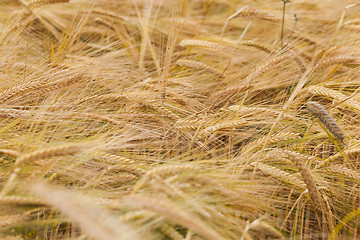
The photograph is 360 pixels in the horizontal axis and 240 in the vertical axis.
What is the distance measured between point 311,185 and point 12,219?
3.12 feet

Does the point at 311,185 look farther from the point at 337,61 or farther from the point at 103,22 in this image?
the point at 103,22

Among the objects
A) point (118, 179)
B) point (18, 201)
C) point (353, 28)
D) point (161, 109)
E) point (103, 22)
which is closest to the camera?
point (18, 201)

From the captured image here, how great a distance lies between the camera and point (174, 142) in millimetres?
1261

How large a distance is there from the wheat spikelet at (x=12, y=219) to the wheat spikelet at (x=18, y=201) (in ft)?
0.21

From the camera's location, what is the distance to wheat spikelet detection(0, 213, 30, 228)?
843 millimetres

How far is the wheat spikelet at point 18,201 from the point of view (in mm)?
820

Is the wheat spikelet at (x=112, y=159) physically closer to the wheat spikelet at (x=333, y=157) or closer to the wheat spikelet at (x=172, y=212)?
the wheat spikelet at (x=172, y=212)

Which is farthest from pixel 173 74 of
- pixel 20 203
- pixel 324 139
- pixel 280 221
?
pixel 20 203

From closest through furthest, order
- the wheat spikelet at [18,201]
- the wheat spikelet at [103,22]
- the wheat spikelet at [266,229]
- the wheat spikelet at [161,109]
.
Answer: the wheat spikelet at [18,201], the wheat spikelet at [266,229], the wheat spikelet at [161,109], the wheat spikelet at [103,22]

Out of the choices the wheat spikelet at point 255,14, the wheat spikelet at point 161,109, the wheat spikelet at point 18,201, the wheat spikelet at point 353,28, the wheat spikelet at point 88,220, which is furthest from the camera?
the wheat spikelet at point 255,14

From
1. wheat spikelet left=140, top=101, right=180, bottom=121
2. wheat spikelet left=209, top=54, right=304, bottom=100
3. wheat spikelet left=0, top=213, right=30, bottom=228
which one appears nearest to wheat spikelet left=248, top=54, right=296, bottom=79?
wheat spikelet left=209, top=54, right=304, bottom=100

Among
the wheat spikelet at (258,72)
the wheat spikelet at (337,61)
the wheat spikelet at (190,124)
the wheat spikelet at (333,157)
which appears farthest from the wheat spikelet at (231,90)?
the wheat spikelet at (333,157)

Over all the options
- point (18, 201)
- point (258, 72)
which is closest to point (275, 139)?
point (258, 72)

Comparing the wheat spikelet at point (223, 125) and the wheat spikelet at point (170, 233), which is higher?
the wheat spikelet at point (223, 125)
